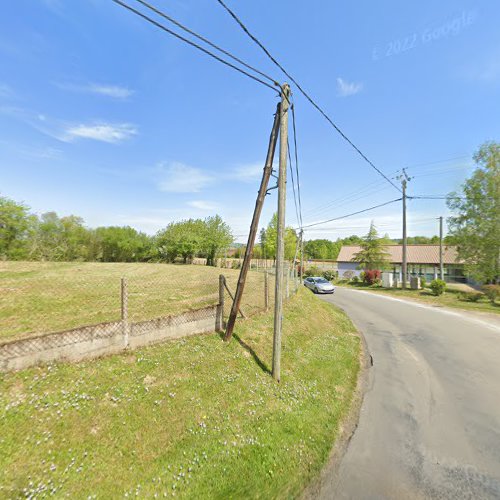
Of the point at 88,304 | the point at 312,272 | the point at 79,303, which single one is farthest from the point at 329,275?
the point at 79,303

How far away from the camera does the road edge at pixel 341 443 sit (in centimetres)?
316

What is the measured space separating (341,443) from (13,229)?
39411 millimetres

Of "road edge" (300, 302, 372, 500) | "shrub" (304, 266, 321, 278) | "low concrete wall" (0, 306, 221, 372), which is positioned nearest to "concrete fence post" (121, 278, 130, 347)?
"low concrete wall" (0, 306, 221, 372)

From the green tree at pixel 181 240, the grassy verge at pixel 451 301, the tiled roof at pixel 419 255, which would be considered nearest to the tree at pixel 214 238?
the green tree at pixel 181 240

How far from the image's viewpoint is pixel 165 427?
3.59 metres

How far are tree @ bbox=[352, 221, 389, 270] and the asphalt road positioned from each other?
27.1 metres

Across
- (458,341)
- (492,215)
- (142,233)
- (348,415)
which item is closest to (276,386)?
(348,415)

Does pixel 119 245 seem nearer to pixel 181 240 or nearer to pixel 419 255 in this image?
pixel 181 240

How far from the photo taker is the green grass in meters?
2.81

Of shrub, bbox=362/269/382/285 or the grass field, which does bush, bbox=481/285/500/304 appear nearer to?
shrub, bbox=362/269/382/285

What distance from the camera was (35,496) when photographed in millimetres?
2480

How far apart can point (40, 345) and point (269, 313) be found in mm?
6704

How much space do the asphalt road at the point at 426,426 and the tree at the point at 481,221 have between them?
48.7ft

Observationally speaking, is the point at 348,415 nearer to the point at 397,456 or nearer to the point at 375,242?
the point at 397,456
